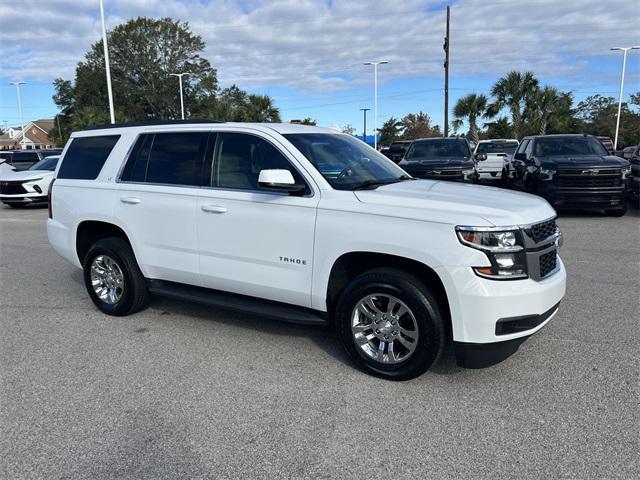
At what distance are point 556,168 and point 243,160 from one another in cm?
844

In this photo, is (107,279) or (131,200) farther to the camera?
(107,279)

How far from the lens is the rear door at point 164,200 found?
4.69 meters

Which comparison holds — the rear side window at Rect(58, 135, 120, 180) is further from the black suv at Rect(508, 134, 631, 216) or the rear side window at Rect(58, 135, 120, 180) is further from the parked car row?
the black suv at Rect(508, 134, 631, 216)

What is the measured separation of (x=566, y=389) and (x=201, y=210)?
3.21 meters

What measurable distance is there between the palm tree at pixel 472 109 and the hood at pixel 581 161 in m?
34.3

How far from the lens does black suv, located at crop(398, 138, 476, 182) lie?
39.4 feet

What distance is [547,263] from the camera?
3.73m

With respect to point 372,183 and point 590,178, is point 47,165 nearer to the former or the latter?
point 590,178

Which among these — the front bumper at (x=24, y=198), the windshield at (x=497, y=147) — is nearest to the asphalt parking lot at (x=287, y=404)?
the front bumper at (x=24, y=198)

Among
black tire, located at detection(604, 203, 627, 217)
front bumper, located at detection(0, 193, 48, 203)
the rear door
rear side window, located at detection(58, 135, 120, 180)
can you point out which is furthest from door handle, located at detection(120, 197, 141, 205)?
front bumper, located at detection(0, 193, 48, 203)

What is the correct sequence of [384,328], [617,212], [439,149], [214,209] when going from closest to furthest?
[384,328]
[214,209]
[617,212]
[439,149]

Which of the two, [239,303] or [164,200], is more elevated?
[164,200]

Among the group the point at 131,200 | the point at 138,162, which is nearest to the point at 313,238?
the point at 131,200

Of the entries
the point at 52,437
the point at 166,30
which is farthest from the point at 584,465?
the point at 166,30
